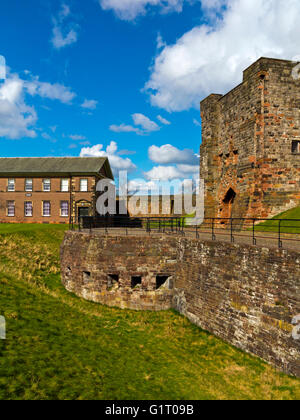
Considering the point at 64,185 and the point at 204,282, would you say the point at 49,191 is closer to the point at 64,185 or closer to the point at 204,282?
the point at 64,185

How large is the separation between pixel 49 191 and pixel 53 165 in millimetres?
3477

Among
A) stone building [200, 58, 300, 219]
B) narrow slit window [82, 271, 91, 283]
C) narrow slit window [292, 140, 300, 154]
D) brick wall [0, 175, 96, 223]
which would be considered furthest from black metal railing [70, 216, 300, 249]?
brick wall [0, 175, 96, 223]

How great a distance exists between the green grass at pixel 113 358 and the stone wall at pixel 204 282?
561mm

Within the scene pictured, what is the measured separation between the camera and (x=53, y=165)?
3462 cm

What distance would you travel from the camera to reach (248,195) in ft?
55.3

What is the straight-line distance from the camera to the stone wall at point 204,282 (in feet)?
27.0

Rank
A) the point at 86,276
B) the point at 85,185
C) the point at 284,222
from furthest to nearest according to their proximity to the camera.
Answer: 1. the point at 85,185
2. the point at 284,222
3. the point at 86,276

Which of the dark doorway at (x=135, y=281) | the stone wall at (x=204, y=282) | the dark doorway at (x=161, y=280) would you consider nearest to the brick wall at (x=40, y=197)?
the stone wall at (x=204, y=282)

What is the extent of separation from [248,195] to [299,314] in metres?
10.1

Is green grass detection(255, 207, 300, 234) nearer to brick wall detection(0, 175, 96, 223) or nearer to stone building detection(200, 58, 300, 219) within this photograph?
stone building detection(200, 58, 300, 219)

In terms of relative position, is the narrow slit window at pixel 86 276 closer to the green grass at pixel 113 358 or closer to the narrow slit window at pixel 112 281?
the narrow slit window at pixel 112 281

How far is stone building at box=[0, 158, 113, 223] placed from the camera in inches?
1297

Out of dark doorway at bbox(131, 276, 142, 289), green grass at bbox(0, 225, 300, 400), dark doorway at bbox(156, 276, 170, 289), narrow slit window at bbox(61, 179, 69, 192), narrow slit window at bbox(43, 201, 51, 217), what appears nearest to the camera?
green grass at bbox(0, 225, 300, 400)

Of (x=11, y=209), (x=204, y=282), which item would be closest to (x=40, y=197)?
(x=11, y=209)
